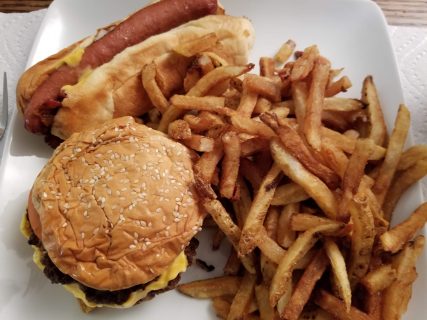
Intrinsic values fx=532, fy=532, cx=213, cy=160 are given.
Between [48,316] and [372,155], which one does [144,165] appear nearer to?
[48,316]

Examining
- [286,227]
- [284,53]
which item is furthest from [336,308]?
[284,53]

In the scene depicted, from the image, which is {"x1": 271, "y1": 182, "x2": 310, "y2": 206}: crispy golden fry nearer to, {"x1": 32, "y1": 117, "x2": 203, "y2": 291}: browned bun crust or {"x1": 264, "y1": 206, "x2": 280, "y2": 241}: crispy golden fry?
{"x1": 264, "y1": 206, "x2": 280, "y2": 241}: crispy golden fry

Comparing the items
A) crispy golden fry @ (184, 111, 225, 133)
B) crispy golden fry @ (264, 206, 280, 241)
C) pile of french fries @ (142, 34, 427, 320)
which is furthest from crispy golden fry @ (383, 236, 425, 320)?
crispy golden fry @ (184, 111, 225, 133)

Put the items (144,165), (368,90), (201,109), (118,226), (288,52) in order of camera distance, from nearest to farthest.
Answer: (118,226) < (144,165) < (201,109) < (368,90) < (288,52)

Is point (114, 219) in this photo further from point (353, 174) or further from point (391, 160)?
point (391, 160)

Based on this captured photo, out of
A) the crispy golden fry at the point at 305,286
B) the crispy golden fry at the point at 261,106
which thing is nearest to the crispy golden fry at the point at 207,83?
the crispy golden fry at the point at 261,106

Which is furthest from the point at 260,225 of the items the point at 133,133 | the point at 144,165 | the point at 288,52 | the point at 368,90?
the point at 288,52
